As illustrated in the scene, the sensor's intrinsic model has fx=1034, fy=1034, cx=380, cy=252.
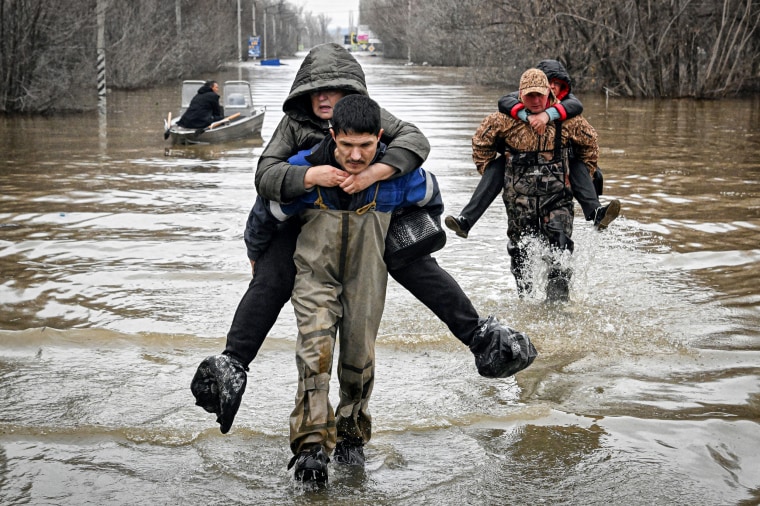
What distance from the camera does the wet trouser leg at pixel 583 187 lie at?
24.0 ft

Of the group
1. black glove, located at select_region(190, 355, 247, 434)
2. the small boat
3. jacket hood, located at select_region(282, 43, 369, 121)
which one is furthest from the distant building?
black glove, located at select_region(190, 355, 247, 434)

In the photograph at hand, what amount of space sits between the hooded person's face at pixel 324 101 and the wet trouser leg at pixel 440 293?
0.75 meters

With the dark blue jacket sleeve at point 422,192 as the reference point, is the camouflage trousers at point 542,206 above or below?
below

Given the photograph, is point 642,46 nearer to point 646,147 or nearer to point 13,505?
point 646,147

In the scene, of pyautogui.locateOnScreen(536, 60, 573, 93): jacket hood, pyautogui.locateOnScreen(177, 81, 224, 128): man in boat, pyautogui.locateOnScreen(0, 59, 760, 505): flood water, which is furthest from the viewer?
pyautogui.locateOnScreen(177, 81, 224, 128): man in boat

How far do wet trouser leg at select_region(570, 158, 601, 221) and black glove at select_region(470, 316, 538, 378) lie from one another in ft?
9.76

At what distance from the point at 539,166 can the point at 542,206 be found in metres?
0.29

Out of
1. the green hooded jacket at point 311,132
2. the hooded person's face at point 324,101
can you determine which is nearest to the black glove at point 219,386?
Result: the green hooded jacket at point 311,132

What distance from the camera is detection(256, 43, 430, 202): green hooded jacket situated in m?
4.26

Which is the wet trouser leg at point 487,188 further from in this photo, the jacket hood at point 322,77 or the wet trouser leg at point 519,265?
the jacket hood at point 322,77

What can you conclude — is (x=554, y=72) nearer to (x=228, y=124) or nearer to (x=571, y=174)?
(x=571, y=174)

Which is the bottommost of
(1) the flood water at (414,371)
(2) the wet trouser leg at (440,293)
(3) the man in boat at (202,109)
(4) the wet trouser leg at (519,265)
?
(1) the flood water at (414,371)

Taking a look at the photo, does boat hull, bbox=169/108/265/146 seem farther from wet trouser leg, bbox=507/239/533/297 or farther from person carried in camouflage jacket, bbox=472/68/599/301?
person carried in camouflage jacket, bbox=472/68/599/301

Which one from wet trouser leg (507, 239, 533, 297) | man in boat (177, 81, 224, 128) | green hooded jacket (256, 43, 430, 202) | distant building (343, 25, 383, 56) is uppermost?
distant building (343, 25, 383, 56)
